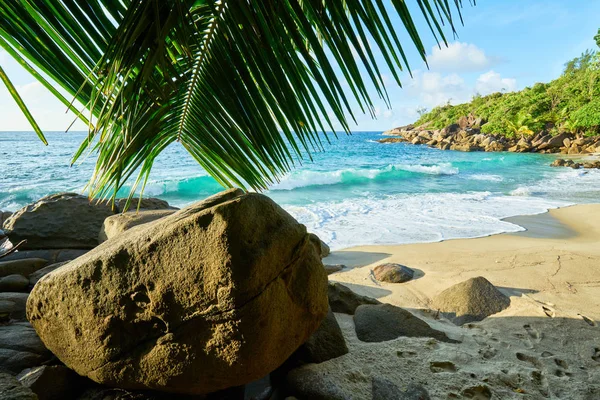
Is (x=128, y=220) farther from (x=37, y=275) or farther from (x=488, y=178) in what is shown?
(x=488, y=178)

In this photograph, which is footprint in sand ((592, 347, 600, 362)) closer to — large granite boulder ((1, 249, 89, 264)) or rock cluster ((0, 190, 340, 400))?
rock cluster ((0, 190, 340, 400))

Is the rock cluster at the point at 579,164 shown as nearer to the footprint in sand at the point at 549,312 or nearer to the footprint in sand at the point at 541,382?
the footprint in sand at the point at 549,312

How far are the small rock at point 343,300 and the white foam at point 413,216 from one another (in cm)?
374

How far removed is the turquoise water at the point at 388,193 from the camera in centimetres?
894

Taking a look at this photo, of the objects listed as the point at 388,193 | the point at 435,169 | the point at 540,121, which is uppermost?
the point at 540,121

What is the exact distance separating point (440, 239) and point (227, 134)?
7451 millimetres

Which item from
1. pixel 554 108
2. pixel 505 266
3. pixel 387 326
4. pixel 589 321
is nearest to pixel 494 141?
pixel 554 108

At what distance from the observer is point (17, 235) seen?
14.7ft

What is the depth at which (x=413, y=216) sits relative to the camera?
1031 centimetres

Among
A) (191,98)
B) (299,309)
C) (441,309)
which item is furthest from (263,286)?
(441,309)

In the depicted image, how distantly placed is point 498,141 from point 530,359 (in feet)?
124

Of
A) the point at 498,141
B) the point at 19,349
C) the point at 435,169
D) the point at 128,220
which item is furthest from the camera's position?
the point at 498,141

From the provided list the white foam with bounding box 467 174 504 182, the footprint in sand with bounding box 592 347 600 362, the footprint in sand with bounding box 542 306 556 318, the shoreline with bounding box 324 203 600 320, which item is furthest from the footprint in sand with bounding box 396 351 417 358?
the white foam with bounding box 467 174 504 182

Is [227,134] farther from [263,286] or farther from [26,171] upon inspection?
[26,171]
